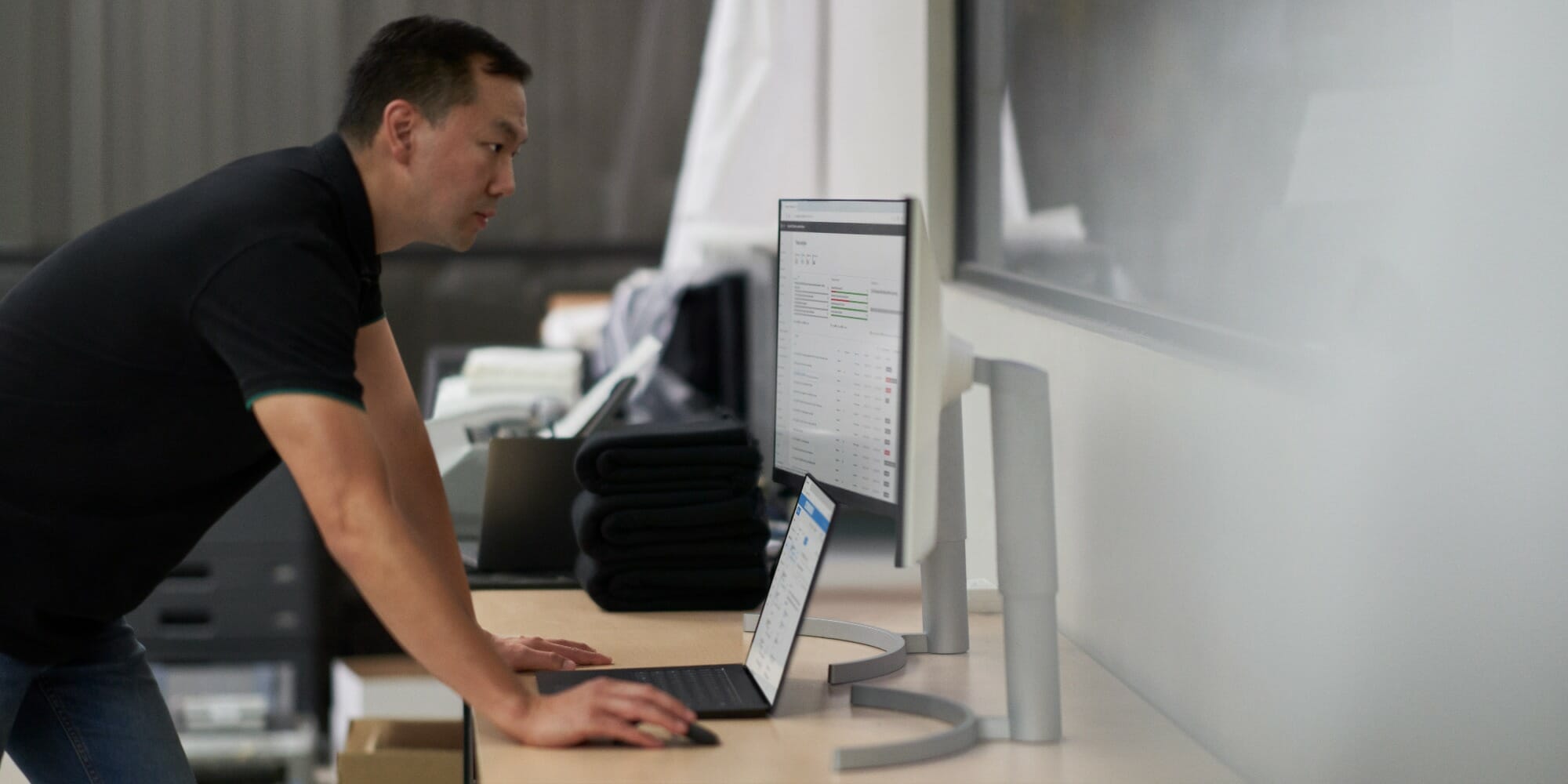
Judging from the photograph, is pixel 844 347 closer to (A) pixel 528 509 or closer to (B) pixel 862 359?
(B) pixel 862 359

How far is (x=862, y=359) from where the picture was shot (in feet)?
4.48

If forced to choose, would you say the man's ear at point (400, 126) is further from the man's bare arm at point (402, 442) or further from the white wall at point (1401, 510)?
the white wall at point (1401, 510)

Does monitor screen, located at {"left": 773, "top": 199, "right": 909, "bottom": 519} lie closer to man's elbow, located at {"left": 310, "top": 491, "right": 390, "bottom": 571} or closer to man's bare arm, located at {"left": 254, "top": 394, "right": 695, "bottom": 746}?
man's bare arm, located at {"left": 254, "top": 394, "right": 695, "bottom": 746}

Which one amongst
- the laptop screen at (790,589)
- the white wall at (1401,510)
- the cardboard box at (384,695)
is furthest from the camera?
the cardboard box at (384,695)

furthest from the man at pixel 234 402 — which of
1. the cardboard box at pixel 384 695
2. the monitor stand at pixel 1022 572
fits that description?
the cardboard box at pixel 384 695

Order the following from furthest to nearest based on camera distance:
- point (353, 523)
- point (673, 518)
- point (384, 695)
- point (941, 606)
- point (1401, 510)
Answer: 1. point (384, 695)
2. point (673, 518)
3. point (941, 606)
4. point (353, 523)
5. point (1401, 510)

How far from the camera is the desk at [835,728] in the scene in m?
1.19

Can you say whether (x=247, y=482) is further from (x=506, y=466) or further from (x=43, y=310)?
(x=506, y=466)

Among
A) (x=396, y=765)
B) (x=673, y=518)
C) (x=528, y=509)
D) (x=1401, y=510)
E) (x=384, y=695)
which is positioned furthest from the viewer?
(x=384, y=695)

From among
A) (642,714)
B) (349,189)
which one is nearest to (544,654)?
(642,714)

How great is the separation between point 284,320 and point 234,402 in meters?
0.23

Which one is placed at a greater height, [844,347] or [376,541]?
[844,347]

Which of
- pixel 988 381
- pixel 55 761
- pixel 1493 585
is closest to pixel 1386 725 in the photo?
pixel 1493 585

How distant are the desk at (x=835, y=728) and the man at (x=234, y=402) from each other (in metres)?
0.05
